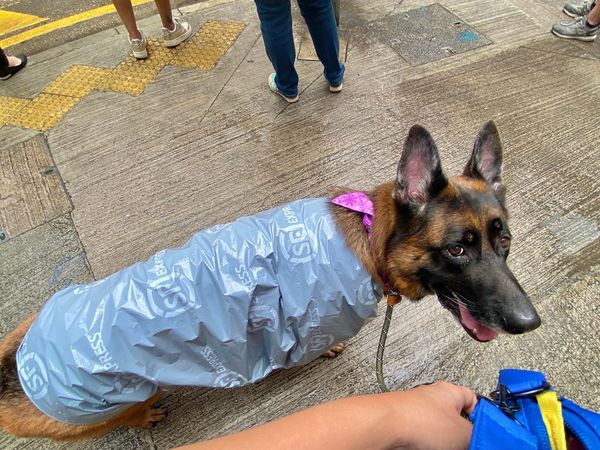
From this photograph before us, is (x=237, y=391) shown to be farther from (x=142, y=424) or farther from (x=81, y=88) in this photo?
(x=81, y=88)

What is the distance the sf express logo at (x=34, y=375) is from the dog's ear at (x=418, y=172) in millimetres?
1804

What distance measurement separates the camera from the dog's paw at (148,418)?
91.4 inches

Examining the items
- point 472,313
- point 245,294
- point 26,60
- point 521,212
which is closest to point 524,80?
point 521,212

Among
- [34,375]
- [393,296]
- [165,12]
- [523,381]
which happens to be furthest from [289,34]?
[523,381]

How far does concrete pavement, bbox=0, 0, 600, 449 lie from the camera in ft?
8.52

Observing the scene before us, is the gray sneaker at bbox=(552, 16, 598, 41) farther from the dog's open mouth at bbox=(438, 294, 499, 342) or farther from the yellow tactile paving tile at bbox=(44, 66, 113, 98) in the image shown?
the yellow tactile paving tile at bbox=(44, 66, 113, 98)

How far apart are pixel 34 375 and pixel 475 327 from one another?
2.04 metres

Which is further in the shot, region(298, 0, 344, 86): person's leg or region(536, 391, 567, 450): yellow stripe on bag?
region(298, 0, 344, 86): person's leg

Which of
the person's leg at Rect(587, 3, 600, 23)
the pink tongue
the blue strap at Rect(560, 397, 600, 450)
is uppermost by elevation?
the blue strap at Rect(560, 397, 600, 450)

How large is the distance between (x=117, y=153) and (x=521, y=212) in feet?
11.8

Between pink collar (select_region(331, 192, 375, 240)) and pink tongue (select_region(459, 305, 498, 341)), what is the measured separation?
1.94 feet

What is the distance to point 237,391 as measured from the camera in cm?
256

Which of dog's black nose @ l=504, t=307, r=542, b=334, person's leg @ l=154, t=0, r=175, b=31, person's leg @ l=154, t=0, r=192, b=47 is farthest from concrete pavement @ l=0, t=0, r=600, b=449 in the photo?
dog's black nose @ l=504, t=307, r=542, b=334

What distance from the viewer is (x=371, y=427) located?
3.76 feet
